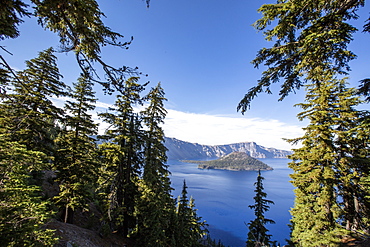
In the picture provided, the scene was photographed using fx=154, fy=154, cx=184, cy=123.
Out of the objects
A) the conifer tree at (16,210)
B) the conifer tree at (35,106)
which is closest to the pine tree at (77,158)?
the conifer tree at (35,106)

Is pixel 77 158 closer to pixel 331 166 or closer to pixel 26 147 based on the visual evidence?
pixel 26 147

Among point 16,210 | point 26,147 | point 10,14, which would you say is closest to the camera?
point 10,14

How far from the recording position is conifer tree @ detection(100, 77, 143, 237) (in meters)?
10.6

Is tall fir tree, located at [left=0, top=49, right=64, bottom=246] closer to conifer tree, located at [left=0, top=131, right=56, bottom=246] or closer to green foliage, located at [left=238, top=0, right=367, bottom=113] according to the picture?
conifer tree, located at [left=0, top=131, right=56, bottom=246]

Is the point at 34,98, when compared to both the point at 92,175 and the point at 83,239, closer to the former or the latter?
the point at 92,175

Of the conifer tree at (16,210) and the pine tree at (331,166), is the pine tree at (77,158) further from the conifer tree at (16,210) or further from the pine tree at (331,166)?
the pine tree at (331,166)

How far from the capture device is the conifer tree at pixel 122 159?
1061 centimetres

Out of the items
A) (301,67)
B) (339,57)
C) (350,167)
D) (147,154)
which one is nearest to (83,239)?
(147,154)

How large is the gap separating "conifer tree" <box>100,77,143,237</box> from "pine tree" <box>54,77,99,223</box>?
4.08ft

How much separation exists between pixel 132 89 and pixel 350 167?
480 inches

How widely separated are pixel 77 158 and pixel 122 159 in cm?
319

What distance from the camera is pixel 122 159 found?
11.1 meters

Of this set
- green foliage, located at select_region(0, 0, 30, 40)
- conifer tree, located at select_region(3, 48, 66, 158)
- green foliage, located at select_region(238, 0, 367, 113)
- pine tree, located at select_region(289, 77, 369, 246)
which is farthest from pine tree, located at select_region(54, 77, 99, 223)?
pine tree, located at select_region(289, 77, 369, 246)

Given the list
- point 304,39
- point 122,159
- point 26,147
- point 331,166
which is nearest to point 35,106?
point 26,147
